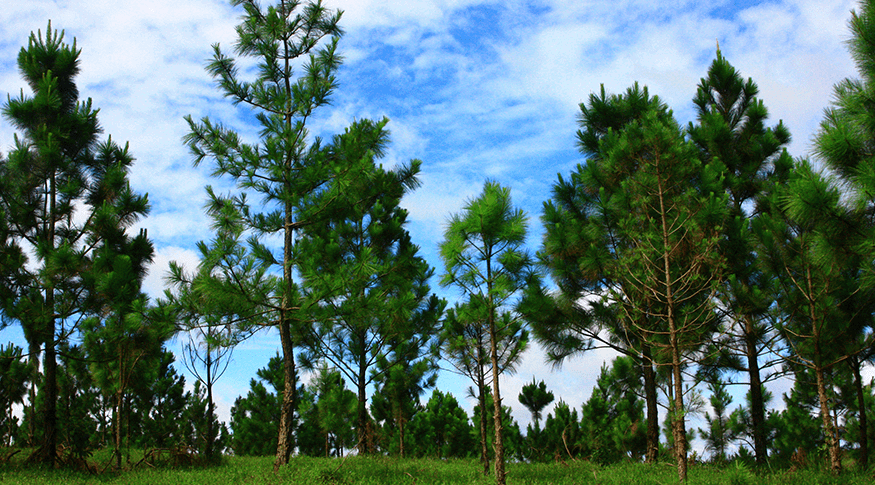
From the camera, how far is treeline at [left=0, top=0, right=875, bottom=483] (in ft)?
32.2

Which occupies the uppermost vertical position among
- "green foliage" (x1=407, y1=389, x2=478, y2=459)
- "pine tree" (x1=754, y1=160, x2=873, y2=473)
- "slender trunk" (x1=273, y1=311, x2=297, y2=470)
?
"pine tree" (x1=754, y1=160, x2=873, y2=473)

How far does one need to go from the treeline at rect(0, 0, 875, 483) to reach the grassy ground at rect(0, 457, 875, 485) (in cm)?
66

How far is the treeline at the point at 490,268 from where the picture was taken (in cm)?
982

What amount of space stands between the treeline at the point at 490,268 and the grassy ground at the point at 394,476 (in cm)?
66

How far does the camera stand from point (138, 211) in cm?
1433

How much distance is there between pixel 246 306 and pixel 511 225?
497 centimetres

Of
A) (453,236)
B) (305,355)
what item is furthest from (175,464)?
(453,236)

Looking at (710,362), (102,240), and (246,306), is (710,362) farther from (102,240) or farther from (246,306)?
(102,240)

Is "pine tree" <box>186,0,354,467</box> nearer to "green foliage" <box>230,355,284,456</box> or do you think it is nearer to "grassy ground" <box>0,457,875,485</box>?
"grassy ground" <box>0,457,875,485</box>

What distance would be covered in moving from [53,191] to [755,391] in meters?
17.4

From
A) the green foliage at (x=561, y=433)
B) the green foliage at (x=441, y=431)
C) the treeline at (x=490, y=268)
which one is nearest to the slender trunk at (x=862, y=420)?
the treeline at (x=490, y=268)

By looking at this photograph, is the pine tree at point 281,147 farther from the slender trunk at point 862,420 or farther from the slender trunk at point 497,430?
the slender trunk at point 862,420

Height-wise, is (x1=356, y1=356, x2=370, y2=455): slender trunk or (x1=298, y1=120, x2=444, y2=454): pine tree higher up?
(x1=298, y1=120, x2=444, y2=454): pine tree

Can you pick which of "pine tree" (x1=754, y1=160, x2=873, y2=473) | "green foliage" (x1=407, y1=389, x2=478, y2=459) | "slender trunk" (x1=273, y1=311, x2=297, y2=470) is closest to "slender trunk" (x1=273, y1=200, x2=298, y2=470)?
"slender trunk" (x1=273, y1=311, x2=297, y2=470)
